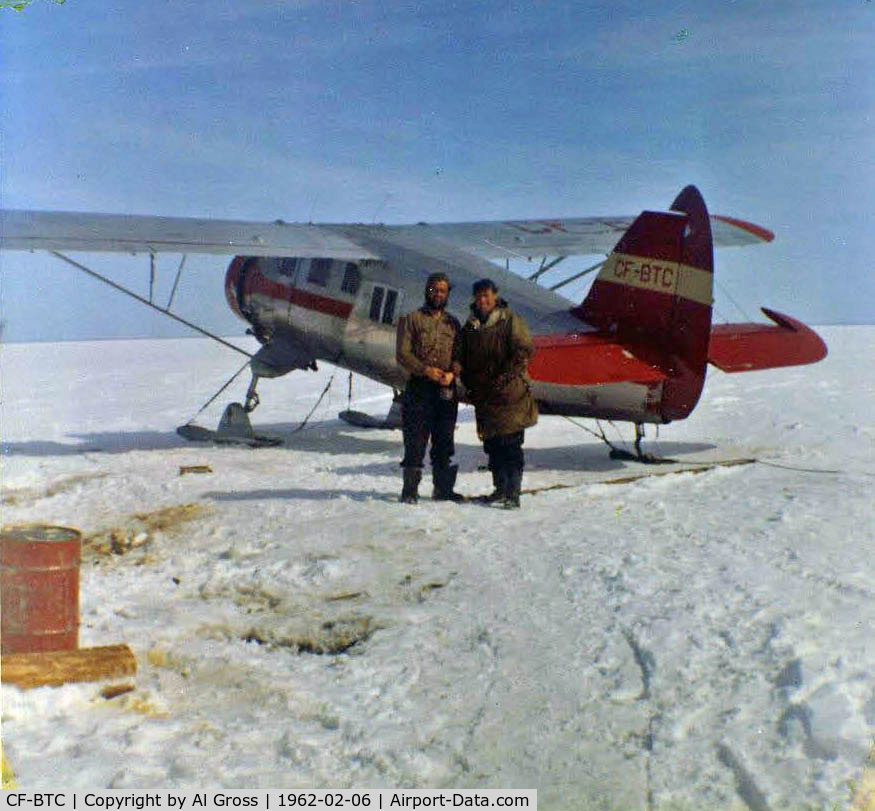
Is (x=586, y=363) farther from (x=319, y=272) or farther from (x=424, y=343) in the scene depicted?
(x=319, y=272)

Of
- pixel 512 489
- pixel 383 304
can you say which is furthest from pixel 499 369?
pixel 383 304

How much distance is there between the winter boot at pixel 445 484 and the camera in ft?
25.9

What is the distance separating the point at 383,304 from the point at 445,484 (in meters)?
4.42

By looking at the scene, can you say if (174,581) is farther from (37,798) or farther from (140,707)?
(37,798)

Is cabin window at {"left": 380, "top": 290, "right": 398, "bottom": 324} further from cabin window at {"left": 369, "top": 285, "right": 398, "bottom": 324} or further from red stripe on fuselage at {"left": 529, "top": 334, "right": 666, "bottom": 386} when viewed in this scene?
red stripe on fuselage at {"left": 529, "top": 334, "right": 666, "bottom": 386}

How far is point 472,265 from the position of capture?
445 inches

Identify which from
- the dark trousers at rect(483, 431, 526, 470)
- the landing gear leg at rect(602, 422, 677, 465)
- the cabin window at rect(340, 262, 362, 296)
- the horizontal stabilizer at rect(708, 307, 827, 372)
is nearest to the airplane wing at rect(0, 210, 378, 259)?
the cabin window at rect(340, 262, 362, 296)

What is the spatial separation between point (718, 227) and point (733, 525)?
35.6 feet

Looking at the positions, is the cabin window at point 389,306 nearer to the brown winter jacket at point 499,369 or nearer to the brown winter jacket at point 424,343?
the brown winter jacket at point 424,343

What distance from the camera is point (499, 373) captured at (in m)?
7.27

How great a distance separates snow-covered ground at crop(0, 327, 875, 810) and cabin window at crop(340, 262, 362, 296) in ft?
11.9

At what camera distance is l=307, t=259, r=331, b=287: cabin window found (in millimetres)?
12820

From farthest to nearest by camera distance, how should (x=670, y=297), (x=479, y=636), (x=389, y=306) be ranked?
(x=389, y=306), (x=670, y=297), (x=479, y=636)

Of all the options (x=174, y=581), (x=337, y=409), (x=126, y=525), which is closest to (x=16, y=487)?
(x=126, y=525)
